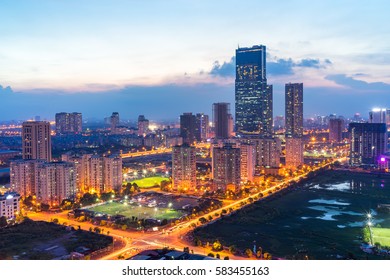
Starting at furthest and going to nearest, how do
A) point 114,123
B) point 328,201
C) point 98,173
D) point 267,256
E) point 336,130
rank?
point 114,123, point 336,130, point 98,173, point 328,201, point 267,256

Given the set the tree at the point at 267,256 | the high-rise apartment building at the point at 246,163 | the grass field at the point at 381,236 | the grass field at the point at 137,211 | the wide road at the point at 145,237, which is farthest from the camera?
the high-rise apartment building at the point at 246,163

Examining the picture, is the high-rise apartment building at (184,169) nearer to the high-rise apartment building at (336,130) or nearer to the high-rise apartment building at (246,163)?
the high-rise apartment building at (246,163)

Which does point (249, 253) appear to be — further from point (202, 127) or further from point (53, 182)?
point (202, 127)

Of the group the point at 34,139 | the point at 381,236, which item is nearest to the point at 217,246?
the point at 381,236

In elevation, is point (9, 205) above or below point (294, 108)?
below

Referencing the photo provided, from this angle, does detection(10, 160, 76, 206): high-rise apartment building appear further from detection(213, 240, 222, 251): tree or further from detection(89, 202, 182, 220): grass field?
detection(213, 240, 222, 251): tree

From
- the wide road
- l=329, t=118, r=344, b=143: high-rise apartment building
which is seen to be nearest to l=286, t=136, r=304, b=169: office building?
the wide road

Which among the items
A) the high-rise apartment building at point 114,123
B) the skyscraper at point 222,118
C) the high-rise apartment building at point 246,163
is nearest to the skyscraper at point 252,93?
the skyscraper at point 222,118
